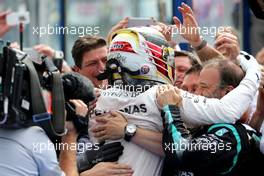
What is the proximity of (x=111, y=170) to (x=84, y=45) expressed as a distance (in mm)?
1632

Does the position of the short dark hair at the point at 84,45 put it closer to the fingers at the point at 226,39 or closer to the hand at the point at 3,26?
the hand at the point at 3,26

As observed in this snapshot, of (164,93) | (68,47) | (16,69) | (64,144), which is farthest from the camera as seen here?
(68,47)

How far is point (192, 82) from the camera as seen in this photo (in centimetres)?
409

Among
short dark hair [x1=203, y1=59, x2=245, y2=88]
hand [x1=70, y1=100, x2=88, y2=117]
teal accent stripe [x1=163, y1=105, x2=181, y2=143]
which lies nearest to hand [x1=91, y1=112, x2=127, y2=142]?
teal accent stripe [x1=163, y1=105, x2=181, y2=143]

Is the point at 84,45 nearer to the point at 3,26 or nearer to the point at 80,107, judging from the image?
the point at 3,26

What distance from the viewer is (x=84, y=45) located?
465cm

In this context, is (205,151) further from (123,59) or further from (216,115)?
(123,59)

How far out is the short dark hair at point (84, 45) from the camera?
182 inches

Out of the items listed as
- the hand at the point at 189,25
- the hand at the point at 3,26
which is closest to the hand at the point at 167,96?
the hand at the point at 189,25

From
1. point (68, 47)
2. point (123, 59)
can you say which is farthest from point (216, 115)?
point (68, 47)

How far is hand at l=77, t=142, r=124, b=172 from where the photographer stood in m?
3.18

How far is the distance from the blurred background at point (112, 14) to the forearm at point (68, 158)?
4.58 metres

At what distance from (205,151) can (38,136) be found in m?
0.78

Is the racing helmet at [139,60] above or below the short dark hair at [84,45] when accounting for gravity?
above
